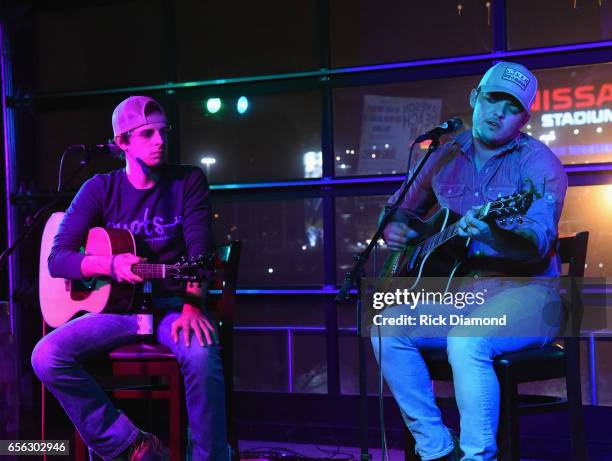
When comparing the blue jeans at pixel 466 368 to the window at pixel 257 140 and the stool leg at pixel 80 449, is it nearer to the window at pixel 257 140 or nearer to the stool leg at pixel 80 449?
the stool leg at pixel 80 449

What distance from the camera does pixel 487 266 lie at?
2705 millimetres

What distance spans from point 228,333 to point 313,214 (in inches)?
360

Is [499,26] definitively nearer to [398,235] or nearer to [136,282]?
[398,235]

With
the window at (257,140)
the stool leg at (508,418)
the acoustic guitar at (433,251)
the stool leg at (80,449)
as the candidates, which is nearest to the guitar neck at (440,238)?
the acoustic guitar at (433,251)

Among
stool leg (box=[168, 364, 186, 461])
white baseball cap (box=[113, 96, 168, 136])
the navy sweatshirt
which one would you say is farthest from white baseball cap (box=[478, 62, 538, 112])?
stool leg (box=[168, 364, 186, 461])

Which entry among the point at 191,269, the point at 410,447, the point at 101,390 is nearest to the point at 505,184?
the point at 410,447

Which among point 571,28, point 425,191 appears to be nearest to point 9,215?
point 425,191

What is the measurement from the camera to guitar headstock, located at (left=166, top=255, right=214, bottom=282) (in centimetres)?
284

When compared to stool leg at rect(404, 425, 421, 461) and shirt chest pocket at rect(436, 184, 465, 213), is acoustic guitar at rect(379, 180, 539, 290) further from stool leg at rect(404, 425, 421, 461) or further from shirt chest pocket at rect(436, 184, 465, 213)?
stool leg at rect(404, 425, 421, 461)

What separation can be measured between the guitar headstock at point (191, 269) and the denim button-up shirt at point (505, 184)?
837 millimetres

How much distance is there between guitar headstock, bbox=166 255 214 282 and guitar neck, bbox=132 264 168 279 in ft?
0.07

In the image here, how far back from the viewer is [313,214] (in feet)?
39.9

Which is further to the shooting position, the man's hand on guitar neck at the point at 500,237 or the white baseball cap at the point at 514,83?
the white baseball cap at the point at 514,83

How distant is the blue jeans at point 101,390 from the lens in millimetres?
2746
